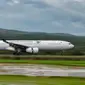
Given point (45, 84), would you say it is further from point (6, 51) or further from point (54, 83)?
point (6, 51)

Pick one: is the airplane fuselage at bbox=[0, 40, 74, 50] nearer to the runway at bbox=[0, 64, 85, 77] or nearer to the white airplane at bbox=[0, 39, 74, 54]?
the white airplane at bbox=[0, 39, 74, 54]

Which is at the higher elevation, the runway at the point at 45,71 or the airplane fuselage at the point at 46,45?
the airplane fuselage at the point at 46,45

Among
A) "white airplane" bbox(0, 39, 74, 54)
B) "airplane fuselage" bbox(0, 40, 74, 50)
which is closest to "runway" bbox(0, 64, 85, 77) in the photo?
"white airplane" bbox(0, 39, 74, 54)

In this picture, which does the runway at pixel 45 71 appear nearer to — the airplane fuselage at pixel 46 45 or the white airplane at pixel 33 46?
the white airplane at pixel 33 46

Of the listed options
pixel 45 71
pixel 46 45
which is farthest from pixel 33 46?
pixel 45 71

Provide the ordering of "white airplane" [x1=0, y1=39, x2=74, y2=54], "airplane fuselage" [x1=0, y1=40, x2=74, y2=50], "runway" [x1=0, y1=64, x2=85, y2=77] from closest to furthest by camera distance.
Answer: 1. "runway" [x1=0, y1=64, x2=85, y2=77]
2. "white airplane" [x1=0, y1=39, x2=74, y2=54]
3. "airplane fuselage" [x1=0, y1=40, x2=74, y2=50]

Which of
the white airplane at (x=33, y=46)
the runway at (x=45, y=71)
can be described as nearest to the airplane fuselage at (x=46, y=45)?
the white airplane at (x=33, y=46)

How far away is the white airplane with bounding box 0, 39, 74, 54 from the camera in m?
93.1

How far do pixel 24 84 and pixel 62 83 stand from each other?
2770 millimetres

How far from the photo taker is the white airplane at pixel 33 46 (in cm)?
9312

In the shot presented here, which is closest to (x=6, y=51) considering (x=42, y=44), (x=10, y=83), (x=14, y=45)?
(x=14, y=45)

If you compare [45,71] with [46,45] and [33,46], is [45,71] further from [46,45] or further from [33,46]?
[33,46]

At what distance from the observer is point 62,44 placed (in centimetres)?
9475

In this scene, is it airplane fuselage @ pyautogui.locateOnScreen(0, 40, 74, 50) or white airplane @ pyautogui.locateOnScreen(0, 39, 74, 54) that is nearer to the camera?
white airplane @ pyautogui.locateOnScreen(0, 39, 74, 54)
